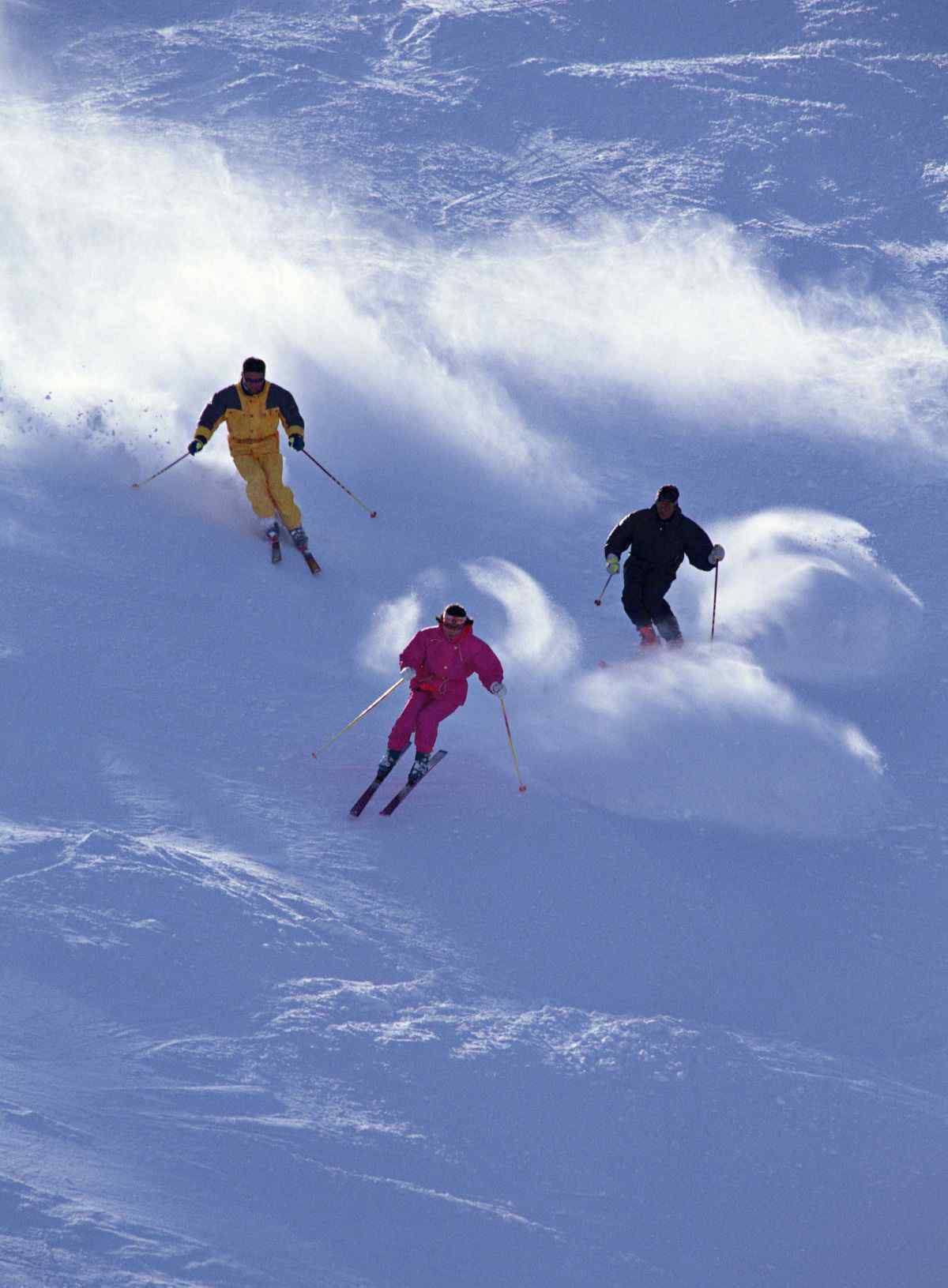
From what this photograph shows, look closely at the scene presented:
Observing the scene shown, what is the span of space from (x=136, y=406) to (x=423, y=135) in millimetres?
7348

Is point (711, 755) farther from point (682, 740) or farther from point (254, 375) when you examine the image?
point (254, 375)

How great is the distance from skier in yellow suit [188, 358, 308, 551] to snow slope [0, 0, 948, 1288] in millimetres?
352

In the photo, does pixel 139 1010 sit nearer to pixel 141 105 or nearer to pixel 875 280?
pixel 875 280

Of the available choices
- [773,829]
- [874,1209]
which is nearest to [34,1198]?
[874,1209]

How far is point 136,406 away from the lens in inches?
453

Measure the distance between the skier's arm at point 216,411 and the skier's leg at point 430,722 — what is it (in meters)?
3.01

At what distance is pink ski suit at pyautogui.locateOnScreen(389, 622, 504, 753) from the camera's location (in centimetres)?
790

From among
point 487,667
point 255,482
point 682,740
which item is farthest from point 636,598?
point 255,482

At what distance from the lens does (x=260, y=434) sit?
1003cm

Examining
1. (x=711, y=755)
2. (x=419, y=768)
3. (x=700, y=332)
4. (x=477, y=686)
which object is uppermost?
(x=700, y=332)

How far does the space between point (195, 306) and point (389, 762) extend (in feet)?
24.7

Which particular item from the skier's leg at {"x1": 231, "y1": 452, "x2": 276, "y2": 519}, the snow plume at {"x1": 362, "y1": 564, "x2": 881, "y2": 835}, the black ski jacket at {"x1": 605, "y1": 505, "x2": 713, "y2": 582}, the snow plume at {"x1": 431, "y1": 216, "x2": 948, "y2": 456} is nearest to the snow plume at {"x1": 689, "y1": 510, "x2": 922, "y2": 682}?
the snow plume at {"x1": 362, "y1": 564, "x2": 881, "y2": 835}

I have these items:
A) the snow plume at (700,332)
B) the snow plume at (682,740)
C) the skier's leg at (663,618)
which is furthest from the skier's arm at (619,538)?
the snow plume at (700,332)

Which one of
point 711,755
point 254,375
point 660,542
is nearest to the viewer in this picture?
point 711,755
